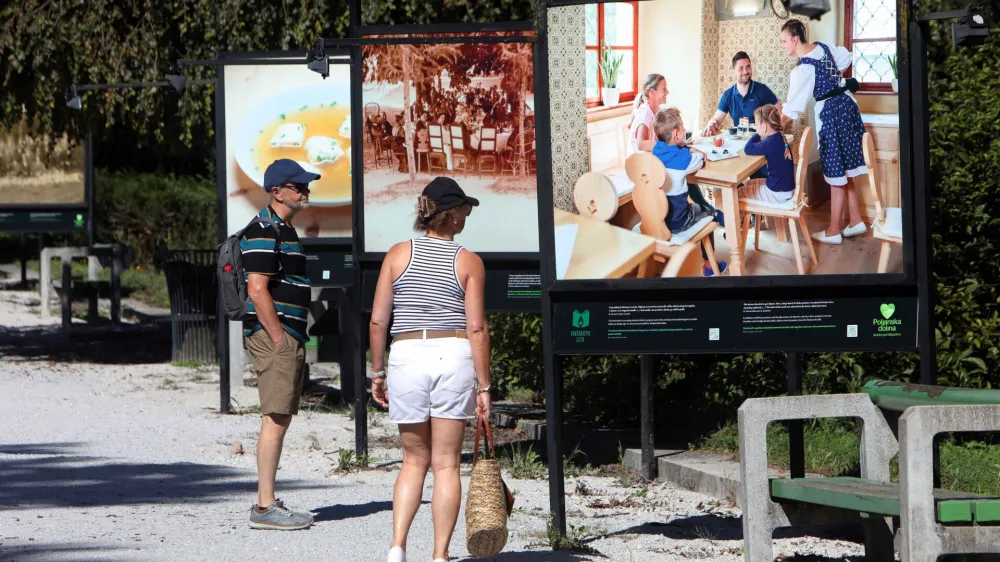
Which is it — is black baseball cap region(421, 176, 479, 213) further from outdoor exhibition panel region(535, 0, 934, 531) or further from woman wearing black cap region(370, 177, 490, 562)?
outdoor exhibition panel region(535, 0, 934, 531)

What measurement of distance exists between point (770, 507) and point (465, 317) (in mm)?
1377

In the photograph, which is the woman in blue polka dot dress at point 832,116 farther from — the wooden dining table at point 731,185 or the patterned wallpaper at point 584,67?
the wooden dining table at point 731,185

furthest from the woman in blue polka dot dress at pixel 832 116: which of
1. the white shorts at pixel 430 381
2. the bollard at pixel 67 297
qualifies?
the bollard at pixel 67 297

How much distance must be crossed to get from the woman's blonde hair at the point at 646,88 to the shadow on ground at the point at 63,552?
289 centimetres

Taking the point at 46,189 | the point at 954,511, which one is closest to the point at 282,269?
the point at 954,511

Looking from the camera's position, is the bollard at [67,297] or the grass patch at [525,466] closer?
the grass patch at [525,466]

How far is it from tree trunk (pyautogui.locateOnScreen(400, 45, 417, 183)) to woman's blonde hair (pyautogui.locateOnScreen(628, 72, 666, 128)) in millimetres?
2401

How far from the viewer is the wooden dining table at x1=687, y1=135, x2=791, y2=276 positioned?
239 inches

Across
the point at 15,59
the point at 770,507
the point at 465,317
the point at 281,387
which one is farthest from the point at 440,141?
the point at 15,59

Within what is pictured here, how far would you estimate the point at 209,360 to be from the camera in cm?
1438

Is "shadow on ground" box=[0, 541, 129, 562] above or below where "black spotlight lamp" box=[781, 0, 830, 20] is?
below

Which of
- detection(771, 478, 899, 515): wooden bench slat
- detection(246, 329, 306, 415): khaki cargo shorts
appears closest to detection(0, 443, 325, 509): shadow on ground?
detection(246, 329, 306, 415): khaki cargo shorts

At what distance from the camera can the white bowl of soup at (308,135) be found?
10.4m

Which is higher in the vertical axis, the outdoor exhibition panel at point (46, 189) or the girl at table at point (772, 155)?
the outdoor exhibition panel at point (46, 189)
